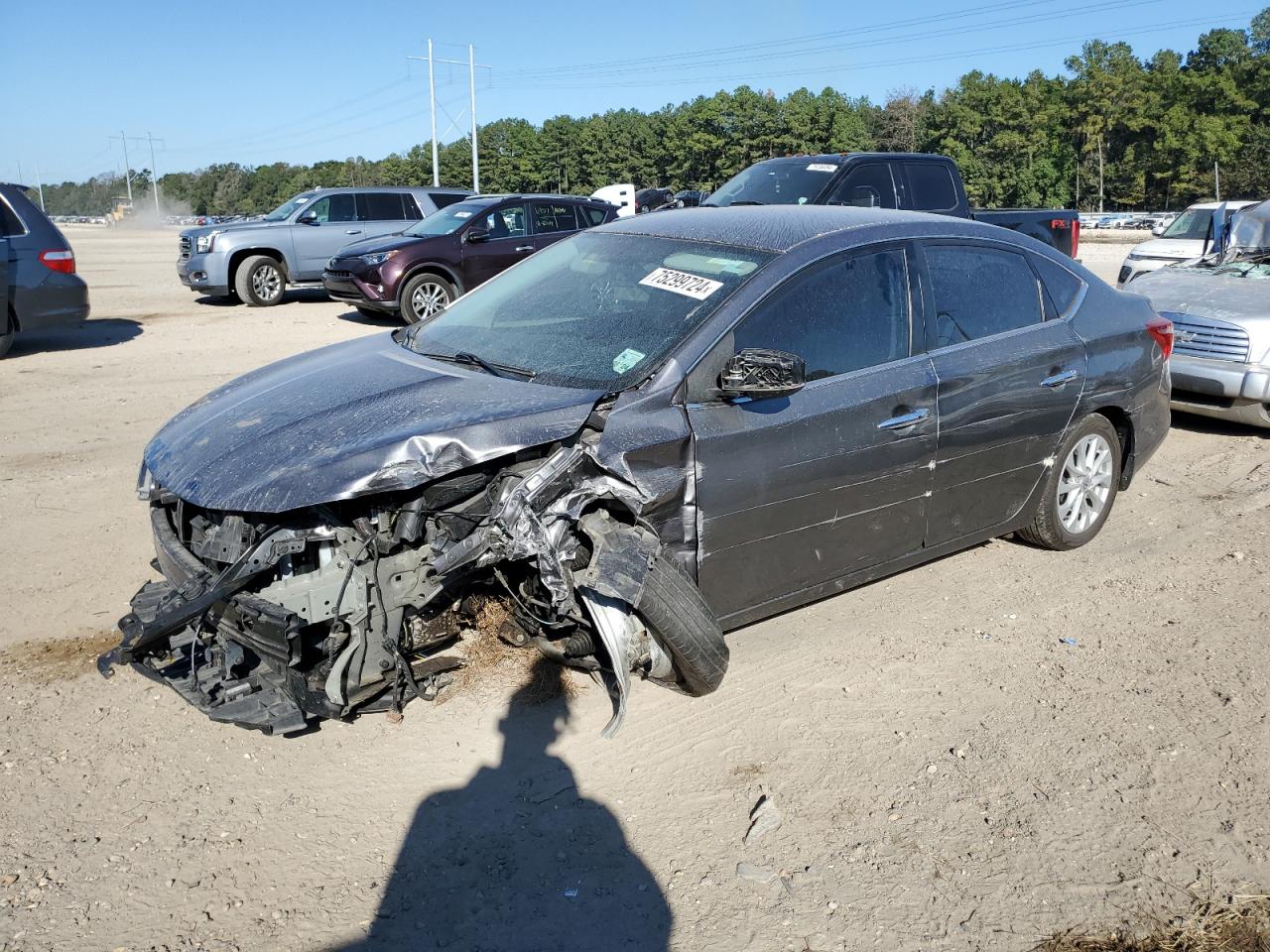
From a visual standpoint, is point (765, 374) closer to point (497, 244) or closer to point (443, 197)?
point (497, 244)

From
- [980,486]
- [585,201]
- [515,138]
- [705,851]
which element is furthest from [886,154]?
[515,138]

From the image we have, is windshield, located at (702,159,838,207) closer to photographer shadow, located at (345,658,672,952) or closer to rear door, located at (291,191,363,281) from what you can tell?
rear door, located at (291,191,363,281)

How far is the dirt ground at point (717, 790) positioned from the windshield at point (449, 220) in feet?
32.3

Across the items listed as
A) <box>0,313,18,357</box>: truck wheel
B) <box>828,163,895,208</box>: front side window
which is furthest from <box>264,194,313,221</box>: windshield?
<box>828,163,895,208</box>: front side window

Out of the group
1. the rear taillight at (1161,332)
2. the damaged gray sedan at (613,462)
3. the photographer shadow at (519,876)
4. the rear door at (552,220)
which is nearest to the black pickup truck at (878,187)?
the rear door at (552,220)

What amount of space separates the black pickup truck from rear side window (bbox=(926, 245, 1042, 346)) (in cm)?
559

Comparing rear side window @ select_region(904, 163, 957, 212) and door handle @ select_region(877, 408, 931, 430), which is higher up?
rear side window @ select_region(904, 163, 957, 212)

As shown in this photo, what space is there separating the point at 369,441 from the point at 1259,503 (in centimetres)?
570

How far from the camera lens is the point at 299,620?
329cm

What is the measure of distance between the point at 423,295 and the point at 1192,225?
13.2m

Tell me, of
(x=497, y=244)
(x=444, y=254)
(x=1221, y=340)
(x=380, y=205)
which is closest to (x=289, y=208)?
(x=380, y=205)

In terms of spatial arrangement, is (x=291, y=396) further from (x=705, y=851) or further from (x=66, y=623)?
(x=705, y=851)

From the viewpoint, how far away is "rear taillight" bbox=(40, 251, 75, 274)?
1128 cm

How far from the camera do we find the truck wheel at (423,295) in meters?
13.5
